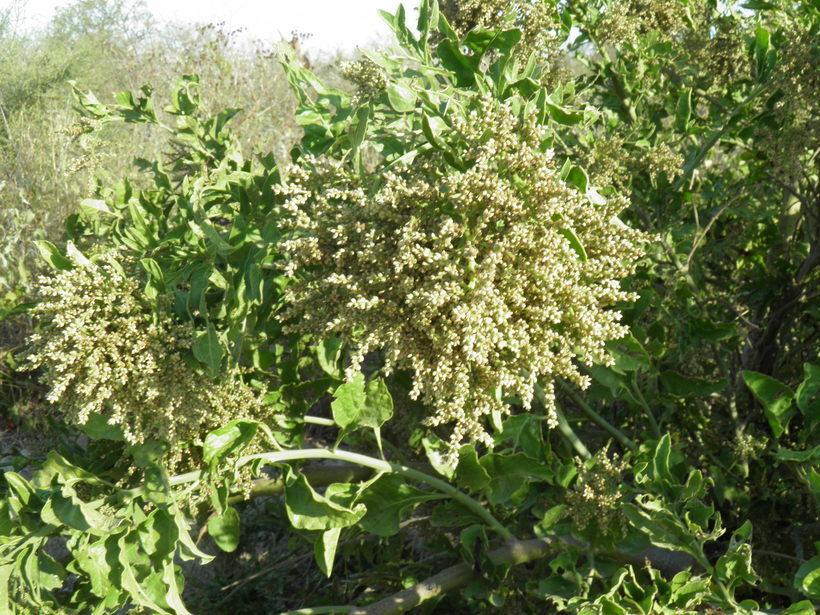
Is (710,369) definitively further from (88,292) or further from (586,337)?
(88,292)

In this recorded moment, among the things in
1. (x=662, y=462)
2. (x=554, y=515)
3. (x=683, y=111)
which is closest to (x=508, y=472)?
(x=554, y=515)

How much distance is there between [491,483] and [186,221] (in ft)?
2.68

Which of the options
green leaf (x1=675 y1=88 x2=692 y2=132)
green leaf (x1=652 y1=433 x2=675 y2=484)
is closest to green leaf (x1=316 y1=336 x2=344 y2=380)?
green leaf (x1=652 y1=433 x2=675 y2=484)

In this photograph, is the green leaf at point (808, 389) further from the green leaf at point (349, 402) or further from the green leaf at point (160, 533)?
the green leaf at point (160, 533)

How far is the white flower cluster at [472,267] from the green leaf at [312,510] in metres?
0.26

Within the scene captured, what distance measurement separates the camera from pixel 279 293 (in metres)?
1.60

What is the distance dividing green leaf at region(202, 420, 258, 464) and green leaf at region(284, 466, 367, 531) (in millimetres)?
104

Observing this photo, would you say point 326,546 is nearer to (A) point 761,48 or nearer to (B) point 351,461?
(B) point 351,461

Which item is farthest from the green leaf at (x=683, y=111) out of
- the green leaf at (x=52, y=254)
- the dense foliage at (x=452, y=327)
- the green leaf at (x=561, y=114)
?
the green leaf at (x=52, y=254)

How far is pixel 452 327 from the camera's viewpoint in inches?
45.9

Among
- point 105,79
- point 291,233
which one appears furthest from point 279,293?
point 105,79

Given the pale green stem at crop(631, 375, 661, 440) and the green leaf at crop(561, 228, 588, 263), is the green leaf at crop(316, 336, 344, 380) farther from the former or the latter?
the pale green stem at crop(631, 375, 661, 440)

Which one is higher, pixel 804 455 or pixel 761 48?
pixel 761 48

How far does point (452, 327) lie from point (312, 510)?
456mm
